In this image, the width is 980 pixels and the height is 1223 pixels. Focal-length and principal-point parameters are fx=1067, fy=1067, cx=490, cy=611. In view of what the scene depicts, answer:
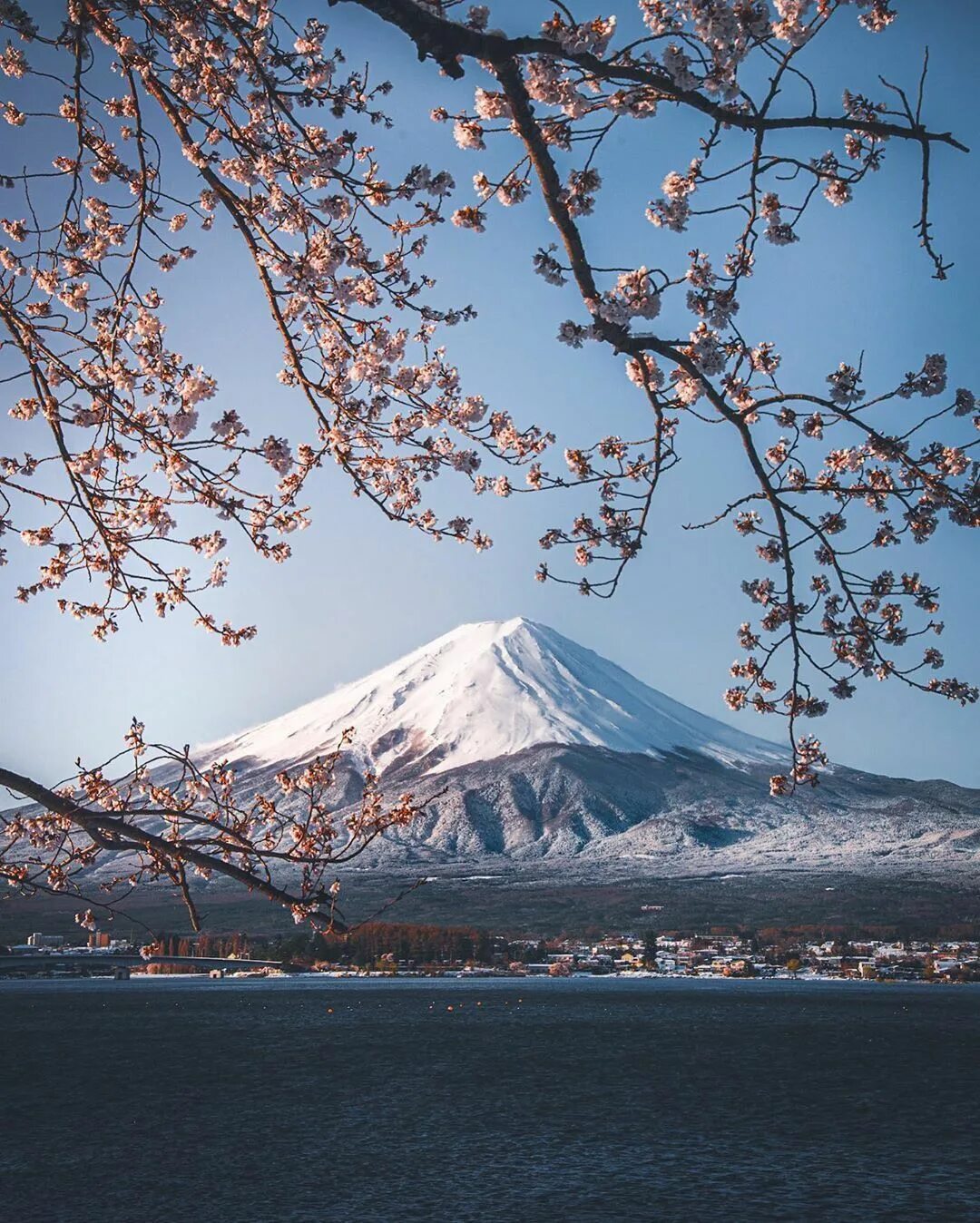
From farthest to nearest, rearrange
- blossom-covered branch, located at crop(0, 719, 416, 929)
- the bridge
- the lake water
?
the bridge < the lake water < blossom-covered branch, located at crop(0, 719, 416, 929)

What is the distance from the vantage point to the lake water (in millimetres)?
24297

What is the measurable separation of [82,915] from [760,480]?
13.9 feet

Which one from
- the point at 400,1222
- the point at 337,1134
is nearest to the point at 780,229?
the point at 400,1222

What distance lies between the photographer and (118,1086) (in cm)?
5019

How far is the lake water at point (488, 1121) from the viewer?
79.7 feet

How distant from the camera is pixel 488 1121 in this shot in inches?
1467

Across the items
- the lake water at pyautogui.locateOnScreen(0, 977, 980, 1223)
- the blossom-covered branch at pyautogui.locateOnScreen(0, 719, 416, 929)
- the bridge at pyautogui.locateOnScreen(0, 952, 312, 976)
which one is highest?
the blossom-covered branch at pyautogui.locateOnScreen(0, 719, 416, 929)

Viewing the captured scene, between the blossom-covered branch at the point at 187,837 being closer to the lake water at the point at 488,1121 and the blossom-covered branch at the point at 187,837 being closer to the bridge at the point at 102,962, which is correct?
the lake water at the point at 488,1121

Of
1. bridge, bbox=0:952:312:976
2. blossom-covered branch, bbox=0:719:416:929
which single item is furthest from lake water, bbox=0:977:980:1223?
bridge, bbox=0:952:312:976

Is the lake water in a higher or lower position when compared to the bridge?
higher

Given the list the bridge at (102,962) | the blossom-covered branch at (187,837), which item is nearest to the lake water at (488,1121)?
the blossom-covered branch at (187,837)

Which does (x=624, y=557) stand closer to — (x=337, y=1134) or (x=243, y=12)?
(x=243, y=12)

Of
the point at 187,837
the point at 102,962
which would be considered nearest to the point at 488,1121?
the point at 187,837

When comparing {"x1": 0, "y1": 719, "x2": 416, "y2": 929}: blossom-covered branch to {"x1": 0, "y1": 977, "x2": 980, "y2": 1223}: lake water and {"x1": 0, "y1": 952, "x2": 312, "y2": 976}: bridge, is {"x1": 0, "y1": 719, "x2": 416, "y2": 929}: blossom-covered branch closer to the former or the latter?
{"x1": 0, "y1": 977, "x2": 980, "y2": 1223}: lake water
